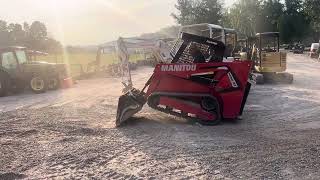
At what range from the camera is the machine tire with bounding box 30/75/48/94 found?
17.6m

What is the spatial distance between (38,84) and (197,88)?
953 cm

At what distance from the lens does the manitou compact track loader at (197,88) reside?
9805 millimetres

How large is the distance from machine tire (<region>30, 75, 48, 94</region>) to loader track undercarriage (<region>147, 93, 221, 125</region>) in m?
8.51

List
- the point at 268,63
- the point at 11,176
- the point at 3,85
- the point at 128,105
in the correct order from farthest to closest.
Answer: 1. the point at 268,63
2. the point at 3,85
3. the point at 128,105
4. the point at 11,176

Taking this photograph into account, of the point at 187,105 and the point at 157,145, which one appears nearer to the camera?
the point at 157,145

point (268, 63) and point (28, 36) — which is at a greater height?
point (28, 36)

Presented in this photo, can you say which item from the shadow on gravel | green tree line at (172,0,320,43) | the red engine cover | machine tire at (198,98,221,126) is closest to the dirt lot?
the shadow on gravel

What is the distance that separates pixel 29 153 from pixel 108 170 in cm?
176

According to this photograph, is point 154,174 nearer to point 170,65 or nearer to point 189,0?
point 170,65

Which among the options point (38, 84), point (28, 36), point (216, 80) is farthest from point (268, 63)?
point (28, 36)

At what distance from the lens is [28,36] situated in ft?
195

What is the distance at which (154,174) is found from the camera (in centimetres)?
627

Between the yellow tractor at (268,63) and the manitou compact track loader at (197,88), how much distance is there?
9.03 meters

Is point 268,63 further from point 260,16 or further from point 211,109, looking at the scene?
point 260,16
